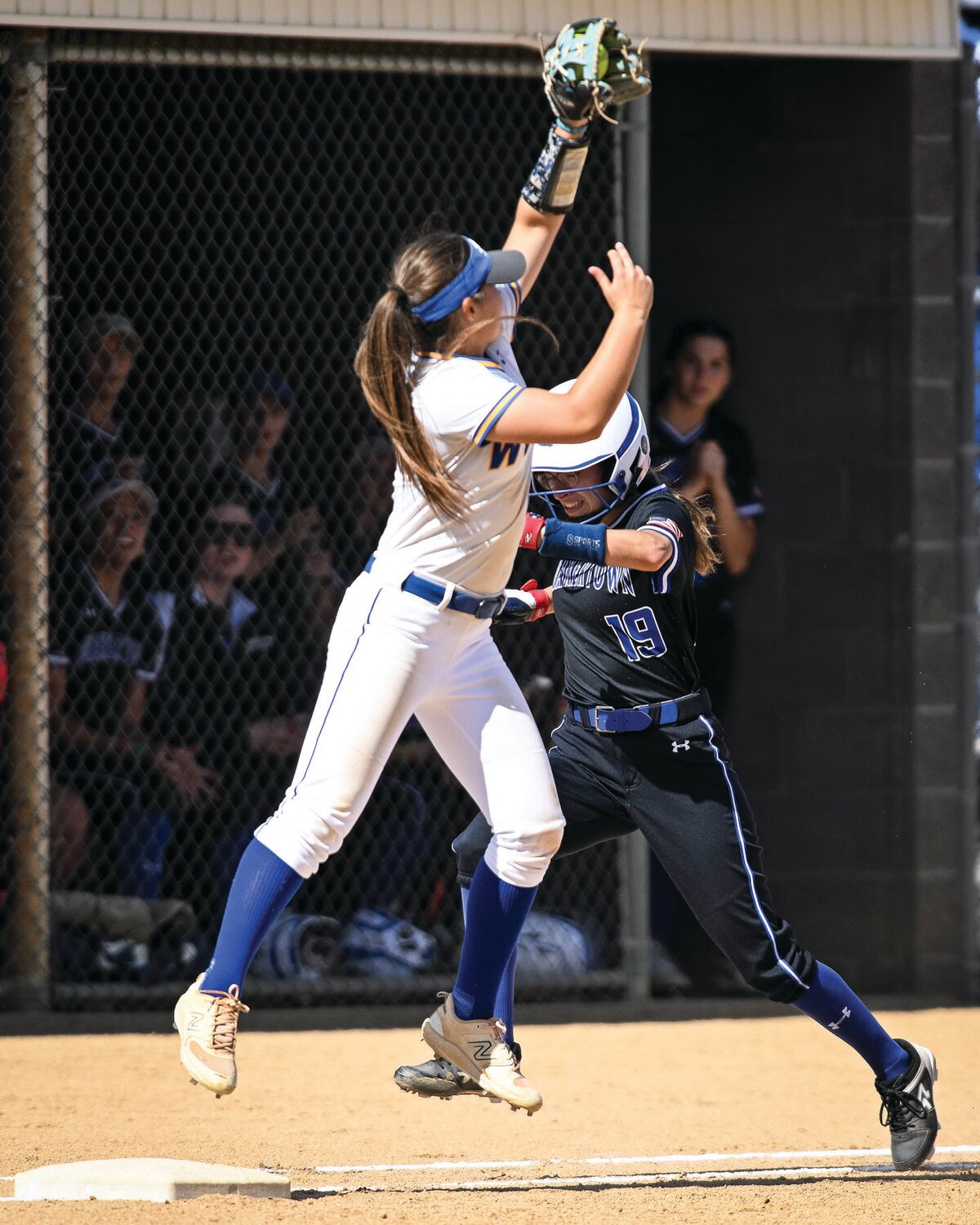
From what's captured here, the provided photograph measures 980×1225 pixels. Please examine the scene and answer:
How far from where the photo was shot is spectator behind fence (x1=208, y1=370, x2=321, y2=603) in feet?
21.4

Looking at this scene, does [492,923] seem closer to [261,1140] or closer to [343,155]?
[261,1140]

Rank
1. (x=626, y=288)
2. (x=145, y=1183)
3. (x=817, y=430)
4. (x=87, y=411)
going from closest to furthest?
(x=626, y=288), (x=145, y=1183), (x=87, y=411), (x=817, y=430)

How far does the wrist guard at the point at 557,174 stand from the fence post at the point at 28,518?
3004 mm

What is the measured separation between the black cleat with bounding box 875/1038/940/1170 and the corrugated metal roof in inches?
156

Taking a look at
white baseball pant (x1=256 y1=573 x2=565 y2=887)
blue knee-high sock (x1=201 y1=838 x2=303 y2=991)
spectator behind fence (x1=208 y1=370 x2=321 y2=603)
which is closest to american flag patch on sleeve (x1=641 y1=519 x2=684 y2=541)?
white baseball pant (x1=256 y1=573 x2=565 y2=887)

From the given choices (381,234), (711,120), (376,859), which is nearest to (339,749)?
(376,859)

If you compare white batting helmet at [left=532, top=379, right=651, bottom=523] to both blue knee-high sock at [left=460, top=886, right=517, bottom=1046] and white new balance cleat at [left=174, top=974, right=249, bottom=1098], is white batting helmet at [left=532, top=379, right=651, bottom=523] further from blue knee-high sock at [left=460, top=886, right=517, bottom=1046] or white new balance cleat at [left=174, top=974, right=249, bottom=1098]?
white new balance cleat at [left=174, top=974, right=249, bottom=1098]

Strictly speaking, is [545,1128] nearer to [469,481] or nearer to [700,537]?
[700,537]

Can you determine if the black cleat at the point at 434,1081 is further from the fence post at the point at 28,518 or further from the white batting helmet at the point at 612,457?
the fence post at the point at 28,518

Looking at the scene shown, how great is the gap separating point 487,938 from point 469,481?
107cm

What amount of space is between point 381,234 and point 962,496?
2.57m

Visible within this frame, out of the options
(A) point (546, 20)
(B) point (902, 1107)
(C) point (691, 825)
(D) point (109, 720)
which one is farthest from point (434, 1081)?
(A) point (546, 20)

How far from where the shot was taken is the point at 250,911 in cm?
357

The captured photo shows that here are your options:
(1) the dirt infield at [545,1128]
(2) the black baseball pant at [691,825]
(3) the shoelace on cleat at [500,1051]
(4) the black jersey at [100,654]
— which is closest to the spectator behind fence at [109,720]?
(4) the black jersey at [100,654]
